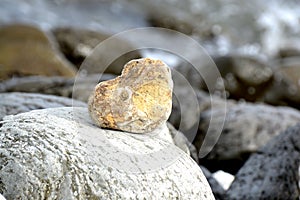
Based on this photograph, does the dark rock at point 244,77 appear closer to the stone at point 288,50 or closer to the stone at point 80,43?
the stone at point 80,43

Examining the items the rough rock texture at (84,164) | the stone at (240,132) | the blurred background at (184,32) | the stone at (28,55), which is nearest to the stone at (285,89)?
the blurred background at (184,32)

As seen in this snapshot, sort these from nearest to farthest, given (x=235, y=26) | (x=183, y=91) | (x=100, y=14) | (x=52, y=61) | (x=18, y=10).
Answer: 1. (x=183, y=91)
2. (x=52, y=61)
3. (x=18, y=10)
4. (x=100, y=14)
5. (x=235, y=26)

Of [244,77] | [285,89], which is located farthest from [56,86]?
[285,89]

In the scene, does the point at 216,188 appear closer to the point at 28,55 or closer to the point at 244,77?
the point at 28,55

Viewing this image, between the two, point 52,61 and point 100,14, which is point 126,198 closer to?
point 52,61

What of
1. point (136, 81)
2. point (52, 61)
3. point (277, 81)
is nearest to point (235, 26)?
point (277, 81)

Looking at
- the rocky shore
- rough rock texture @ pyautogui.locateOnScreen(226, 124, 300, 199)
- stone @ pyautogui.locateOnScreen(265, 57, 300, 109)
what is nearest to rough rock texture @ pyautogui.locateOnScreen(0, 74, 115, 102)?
the rocky shore

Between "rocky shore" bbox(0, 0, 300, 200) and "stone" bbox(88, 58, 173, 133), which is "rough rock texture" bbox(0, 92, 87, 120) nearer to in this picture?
"rocky shore" bbox(0, 0, 300, 200)
